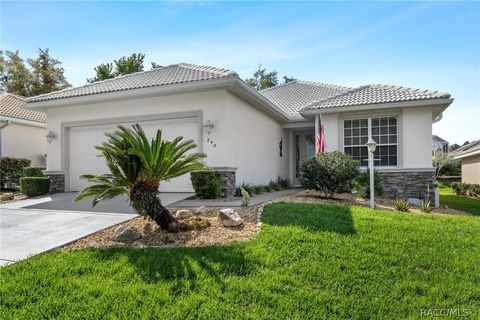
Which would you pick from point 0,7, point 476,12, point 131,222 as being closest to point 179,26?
point 0,7

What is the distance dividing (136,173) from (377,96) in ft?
35.4

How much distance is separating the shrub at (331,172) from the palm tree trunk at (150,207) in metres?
5.98

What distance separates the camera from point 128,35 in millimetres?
9391

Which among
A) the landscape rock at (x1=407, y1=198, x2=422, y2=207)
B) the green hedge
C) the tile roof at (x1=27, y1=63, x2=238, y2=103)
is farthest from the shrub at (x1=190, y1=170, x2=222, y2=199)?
the green hedge

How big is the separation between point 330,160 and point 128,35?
755 centimetres

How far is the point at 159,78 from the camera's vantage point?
12.0 meters

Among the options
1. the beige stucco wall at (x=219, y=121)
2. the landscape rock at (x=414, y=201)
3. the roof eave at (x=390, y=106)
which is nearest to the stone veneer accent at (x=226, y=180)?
the beige stucco wall at (x=219, y=121)

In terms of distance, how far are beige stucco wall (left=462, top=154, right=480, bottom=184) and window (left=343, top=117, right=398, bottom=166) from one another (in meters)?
13.9

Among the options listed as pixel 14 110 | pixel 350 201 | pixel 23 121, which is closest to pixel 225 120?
pixel 350 201

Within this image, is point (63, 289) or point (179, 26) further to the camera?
point (179, 26)

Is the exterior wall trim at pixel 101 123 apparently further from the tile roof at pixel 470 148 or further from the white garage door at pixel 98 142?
the tile roof at pixel 470 148

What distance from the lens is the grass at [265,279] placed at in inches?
135

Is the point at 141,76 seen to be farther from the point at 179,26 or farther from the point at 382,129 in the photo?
the point at 382,129

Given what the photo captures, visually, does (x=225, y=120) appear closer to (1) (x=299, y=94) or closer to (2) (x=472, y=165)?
(1) (x=299, y=94)
